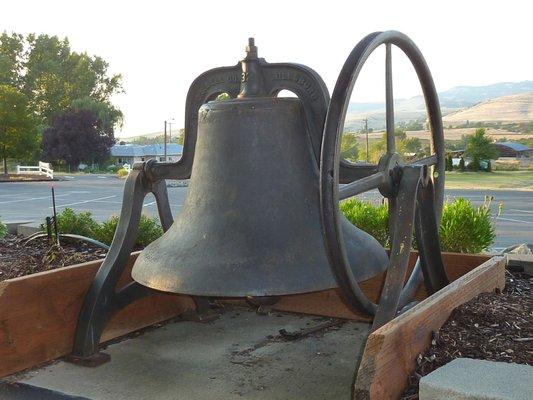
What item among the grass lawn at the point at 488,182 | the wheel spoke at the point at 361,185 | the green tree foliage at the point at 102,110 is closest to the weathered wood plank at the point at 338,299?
the wheel spoke at the point at 361,185

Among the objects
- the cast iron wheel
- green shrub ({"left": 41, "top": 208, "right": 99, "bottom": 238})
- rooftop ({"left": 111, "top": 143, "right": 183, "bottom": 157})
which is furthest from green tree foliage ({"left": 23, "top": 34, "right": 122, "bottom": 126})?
the cast iron wheel

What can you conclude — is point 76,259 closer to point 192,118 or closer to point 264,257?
point 192,118

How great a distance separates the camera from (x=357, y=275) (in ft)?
8.96

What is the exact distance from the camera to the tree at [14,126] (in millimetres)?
39562

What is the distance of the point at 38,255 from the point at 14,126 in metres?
36.6

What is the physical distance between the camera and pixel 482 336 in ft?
9.72

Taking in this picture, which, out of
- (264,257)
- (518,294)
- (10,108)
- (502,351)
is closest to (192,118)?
(264,257)

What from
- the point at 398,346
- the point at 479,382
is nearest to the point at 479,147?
the point at 398,346

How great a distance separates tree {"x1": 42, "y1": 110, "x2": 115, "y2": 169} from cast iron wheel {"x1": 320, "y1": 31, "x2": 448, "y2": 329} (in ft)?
178

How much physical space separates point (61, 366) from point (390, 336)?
2.08 metres

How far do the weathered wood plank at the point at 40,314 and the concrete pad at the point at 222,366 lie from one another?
4.4 inches

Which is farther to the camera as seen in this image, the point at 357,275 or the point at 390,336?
the point at 357,275

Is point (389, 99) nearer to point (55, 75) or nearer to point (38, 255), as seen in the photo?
point (38, 255)

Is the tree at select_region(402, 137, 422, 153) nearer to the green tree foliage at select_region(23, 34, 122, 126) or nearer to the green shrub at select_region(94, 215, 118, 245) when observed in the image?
the green tree foliage at select_region(23, 34, 122, 126)
